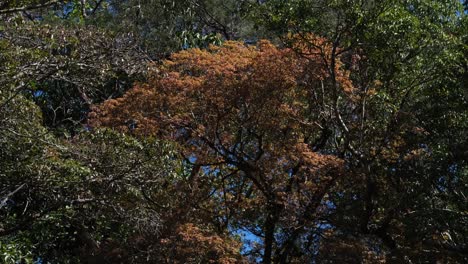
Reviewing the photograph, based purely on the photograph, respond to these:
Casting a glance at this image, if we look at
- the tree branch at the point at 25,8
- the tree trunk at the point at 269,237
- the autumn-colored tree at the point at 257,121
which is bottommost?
the tree branch at the point at 25,8

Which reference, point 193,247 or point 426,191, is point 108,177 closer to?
point 193,247

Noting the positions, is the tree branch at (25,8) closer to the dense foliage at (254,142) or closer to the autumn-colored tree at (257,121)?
the dense foliage at (254,142)

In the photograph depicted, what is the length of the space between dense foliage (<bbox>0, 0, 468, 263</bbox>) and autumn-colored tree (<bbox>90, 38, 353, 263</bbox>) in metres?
0.03

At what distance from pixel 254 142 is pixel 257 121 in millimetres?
790

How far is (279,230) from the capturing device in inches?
435

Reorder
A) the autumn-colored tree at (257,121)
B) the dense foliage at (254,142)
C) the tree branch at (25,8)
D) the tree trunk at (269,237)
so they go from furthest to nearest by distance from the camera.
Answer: the tree trunk at (269,237)
the autumn-colored tree at (257,121)
the dense foliage at (254,142)
the tree branch at (25,8)

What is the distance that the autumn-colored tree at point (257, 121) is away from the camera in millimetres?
9797

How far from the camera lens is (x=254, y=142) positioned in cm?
1074

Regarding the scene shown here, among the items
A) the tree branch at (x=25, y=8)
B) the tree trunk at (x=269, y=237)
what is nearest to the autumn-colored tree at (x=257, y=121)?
the tree trunk at (x=269, y=237)

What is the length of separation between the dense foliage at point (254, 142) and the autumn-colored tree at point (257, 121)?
0.09ft

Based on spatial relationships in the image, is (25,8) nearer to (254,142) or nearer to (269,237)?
(254,142)

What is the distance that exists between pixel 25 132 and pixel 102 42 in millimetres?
1486

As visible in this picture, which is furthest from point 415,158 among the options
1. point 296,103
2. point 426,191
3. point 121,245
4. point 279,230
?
point 121,245

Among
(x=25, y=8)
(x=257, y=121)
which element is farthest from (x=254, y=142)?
(x=25, y=8)
